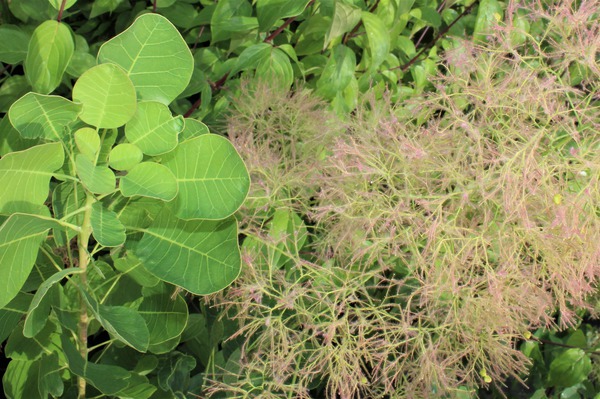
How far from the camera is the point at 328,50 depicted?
1.30 metres

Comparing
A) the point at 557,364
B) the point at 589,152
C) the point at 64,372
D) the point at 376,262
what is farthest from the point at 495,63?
the point at 64,372

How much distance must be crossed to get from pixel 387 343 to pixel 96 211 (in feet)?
1.36

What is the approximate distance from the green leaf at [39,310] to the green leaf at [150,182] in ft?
0.34

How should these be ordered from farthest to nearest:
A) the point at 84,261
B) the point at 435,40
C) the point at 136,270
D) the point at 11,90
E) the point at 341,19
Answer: the point at 435,40 → the point at 11,90 → the point at 341,19 → the point at 136,270 → the point at 84,261

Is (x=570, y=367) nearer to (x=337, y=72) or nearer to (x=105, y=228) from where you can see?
(x=337, y=72)

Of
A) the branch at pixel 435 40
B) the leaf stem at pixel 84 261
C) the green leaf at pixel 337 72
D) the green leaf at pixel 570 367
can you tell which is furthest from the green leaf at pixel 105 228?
the green leaf at pixel 570 367

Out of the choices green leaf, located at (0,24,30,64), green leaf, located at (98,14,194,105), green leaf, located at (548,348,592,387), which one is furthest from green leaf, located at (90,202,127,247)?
green leaf, located at (548,348,592,387)

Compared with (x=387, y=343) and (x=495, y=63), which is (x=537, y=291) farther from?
(x=495, y=63)

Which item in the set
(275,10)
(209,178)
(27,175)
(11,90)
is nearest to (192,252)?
(209,178)

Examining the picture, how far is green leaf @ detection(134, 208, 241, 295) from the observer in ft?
2.53

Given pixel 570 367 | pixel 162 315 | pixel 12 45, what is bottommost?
pixel 570 367

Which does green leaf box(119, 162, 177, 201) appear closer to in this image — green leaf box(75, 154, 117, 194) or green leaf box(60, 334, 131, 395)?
green leaf box(75, 154, 117, 194)

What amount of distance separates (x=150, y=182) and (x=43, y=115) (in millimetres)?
132

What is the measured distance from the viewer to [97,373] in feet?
2.68
